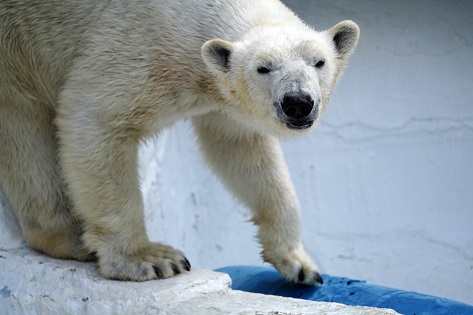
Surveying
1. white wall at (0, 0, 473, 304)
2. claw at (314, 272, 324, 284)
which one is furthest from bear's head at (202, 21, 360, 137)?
white wall at (0, 0, 473, 304)

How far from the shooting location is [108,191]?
3.58 metres

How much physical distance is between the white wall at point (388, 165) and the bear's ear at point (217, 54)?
6.50 feet

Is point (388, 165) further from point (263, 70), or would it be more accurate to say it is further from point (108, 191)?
point (108, 191)

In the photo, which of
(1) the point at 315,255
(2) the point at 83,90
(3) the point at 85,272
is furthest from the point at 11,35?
(1) the point at 315,255

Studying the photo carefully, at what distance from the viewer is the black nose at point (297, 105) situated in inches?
126

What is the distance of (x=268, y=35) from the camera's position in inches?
138

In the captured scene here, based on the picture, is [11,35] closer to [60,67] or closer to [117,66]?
[60,67]

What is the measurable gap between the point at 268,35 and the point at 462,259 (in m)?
2.78

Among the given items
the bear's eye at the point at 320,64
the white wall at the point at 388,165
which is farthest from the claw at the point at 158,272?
the white wall at the point at 388,165

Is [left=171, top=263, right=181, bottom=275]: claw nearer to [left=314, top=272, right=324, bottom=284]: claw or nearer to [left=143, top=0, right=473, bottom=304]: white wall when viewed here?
[left=314, top=272, right=324, bottom=284]: claw

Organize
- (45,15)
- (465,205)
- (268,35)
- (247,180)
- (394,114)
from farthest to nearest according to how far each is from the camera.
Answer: (394,114) < (465,205) < (247,180) < (45,15) < (268,35)

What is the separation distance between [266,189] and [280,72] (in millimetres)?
1088

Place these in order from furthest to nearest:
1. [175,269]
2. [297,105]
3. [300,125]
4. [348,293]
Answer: [348,293]
[175,269]
[300,125]
[297,105]

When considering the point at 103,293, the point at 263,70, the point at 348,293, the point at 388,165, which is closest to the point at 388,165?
the point at 388,165
